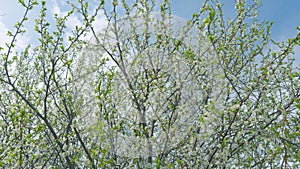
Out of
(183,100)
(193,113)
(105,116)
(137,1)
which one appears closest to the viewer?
(193,113)

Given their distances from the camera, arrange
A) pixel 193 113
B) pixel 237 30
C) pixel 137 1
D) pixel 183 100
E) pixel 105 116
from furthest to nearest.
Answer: pixel 237 30 → pixel 137 1 → pixel 105 116 → pixel 183 100 → pixel 193 113

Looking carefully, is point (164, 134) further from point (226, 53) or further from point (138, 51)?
point (226, 53)

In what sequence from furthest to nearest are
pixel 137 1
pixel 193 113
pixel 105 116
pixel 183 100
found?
pixel 137 1
pixel 105 116
pixel 183 100
pixel 193 113

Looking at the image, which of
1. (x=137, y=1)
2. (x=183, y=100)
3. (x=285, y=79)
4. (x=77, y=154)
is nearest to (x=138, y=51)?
(x=137, y=1)

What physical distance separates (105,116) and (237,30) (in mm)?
2987

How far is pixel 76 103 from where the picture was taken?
4.34 meters

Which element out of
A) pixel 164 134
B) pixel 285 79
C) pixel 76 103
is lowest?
pixel 164 134

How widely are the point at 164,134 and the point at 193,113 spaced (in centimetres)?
43

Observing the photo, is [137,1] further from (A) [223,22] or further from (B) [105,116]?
(B) [105,116]

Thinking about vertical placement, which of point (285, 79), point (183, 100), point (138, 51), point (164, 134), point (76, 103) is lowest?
point (164, 134)

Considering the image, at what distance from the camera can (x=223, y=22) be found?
593cm

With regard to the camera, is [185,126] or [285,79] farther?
[285,79]

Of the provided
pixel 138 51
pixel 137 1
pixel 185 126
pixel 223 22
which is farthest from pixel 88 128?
pixel 223 22

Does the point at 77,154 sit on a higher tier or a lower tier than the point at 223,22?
lower
